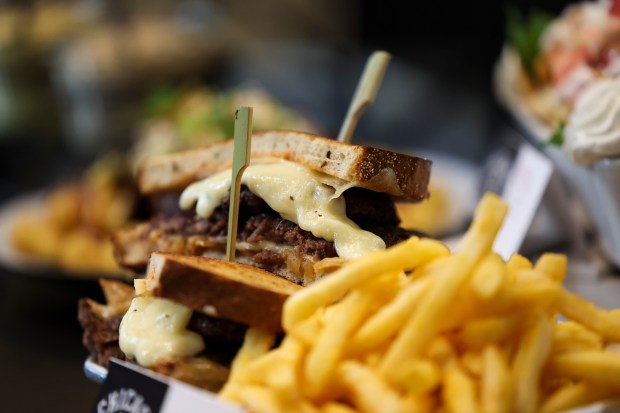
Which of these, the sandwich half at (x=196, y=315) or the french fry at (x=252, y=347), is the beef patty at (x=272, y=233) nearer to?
the sandwich half at (x=196, y=315)

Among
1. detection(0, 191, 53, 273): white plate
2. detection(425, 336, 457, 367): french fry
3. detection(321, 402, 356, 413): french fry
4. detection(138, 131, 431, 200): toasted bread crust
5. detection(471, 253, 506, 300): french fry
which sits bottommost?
detection(0, 191, 53, 273): white plate

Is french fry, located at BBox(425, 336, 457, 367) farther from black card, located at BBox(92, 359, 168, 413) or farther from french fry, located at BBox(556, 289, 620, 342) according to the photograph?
black card, located at BBox(92, 359, 168, 413)

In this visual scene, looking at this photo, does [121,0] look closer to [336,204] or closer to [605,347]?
[336,204]

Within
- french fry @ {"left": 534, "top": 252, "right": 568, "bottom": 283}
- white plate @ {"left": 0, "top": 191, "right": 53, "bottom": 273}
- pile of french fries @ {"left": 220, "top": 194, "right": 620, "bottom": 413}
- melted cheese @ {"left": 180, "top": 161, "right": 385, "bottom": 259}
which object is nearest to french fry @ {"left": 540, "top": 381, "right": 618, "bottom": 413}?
pile of french fries @ {"left": 220, "top": 194, "right": 620, "bottom": 413}

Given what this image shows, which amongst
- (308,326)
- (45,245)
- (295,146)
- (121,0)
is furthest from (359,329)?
(121,0)

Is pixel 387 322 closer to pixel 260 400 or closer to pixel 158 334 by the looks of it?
pixel 260 400

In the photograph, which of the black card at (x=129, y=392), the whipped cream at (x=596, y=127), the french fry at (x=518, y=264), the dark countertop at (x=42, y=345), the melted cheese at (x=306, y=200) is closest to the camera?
the black card at (x=129, y=392)

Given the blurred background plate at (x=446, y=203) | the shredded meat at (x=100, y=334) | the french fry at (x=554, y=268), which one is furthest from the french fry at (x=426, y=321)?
the blurred background plate at (x=446, y=203)
